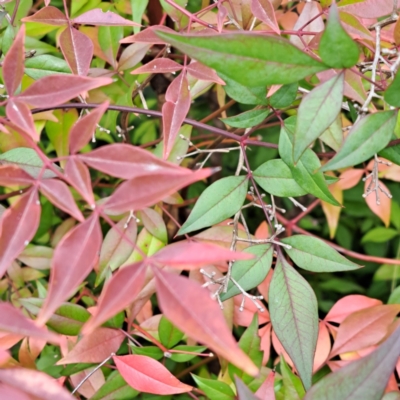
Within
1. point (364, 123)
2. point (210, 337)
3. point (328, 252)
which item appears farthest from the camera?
point (328, 252)

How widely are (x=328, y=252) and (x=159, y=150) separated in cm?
26

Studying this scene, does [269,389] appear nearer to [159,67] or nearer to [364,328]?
[364,328]

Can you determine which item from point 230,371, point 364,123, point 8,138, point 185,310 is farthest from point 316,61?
point 8,138

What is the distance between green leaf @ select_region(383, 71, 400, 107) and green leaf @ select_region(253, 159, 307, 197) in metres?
0.14

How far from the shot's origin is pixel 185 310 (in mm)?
294

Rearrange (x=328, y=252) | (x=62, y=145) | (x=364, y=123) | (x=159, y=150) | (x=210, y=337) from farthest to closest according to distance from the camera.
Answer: (x=62, y=145)
(x=159, y=150)
(x=328, y=252)
(x=364, y=123)
(x=210, y=337)

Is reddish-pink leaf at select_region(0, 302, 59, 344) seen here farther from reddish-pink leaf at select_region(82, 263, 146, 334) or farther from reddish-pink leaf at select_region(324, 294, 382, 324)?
reddish-pink leaf at select_region(324, 294, 382, 324)

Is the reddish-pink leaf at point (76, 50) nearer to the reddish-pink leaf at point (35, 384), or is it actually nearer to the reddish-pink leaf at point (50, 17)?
the reddish-pink leaf at point (50, 17)

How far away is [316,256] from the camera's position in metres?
0.51

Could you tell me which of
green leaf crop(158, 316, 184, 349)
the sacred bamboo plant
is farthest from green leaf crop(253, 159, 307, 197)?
green leaf crop(158, 316, 184, 349)

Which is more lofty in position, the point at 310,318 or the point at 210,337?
the point at 210,337

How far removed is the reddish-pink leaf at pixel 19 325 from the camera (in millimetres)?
305

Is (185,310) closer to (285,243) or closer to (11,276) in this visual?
(285,243)

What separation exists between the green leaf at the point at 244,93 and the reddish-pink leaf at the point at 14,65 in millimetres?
209
